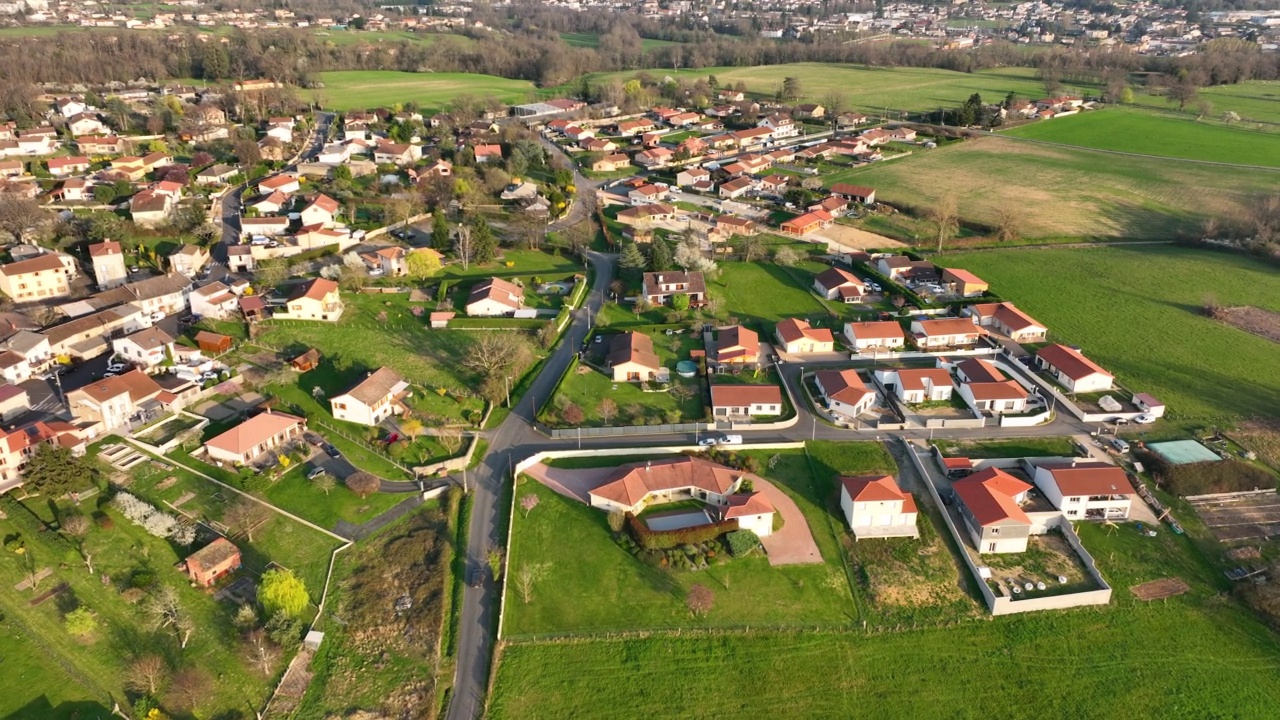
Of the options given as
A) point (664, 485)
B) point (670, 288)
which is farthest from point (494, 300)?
point (664, 485)

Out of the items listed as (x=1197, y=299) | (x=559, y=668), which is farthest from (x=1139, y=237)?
(x=559, y=668)

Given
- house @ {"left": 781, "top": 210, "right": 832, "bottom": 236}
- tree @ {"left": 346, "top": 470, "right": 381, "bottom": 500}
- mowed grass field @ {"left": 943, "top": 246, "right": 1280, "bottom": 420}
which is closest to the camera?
tree @ {"left": 346, "top": 470, "right": 381, "bottom": 500}

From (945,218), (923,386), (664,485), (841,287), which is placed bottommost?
(664,485)

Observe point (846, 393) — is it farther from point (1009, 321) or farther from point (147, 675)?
point (147, 675)

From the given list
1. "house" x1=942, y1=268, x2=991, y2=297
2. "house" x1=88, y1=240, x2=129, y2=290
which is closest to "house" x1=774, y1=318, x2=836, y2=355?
"house" x1=942, y1=268, x2=991, y2=297

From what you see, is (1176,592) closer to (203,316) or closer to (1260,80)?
(203,316)

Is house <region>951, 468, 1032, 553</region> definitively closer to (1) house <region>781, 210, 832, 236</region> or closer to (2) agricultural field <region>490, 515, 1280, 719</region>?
(2) agricultural field <region>490, 515, 1280, 719</region>
